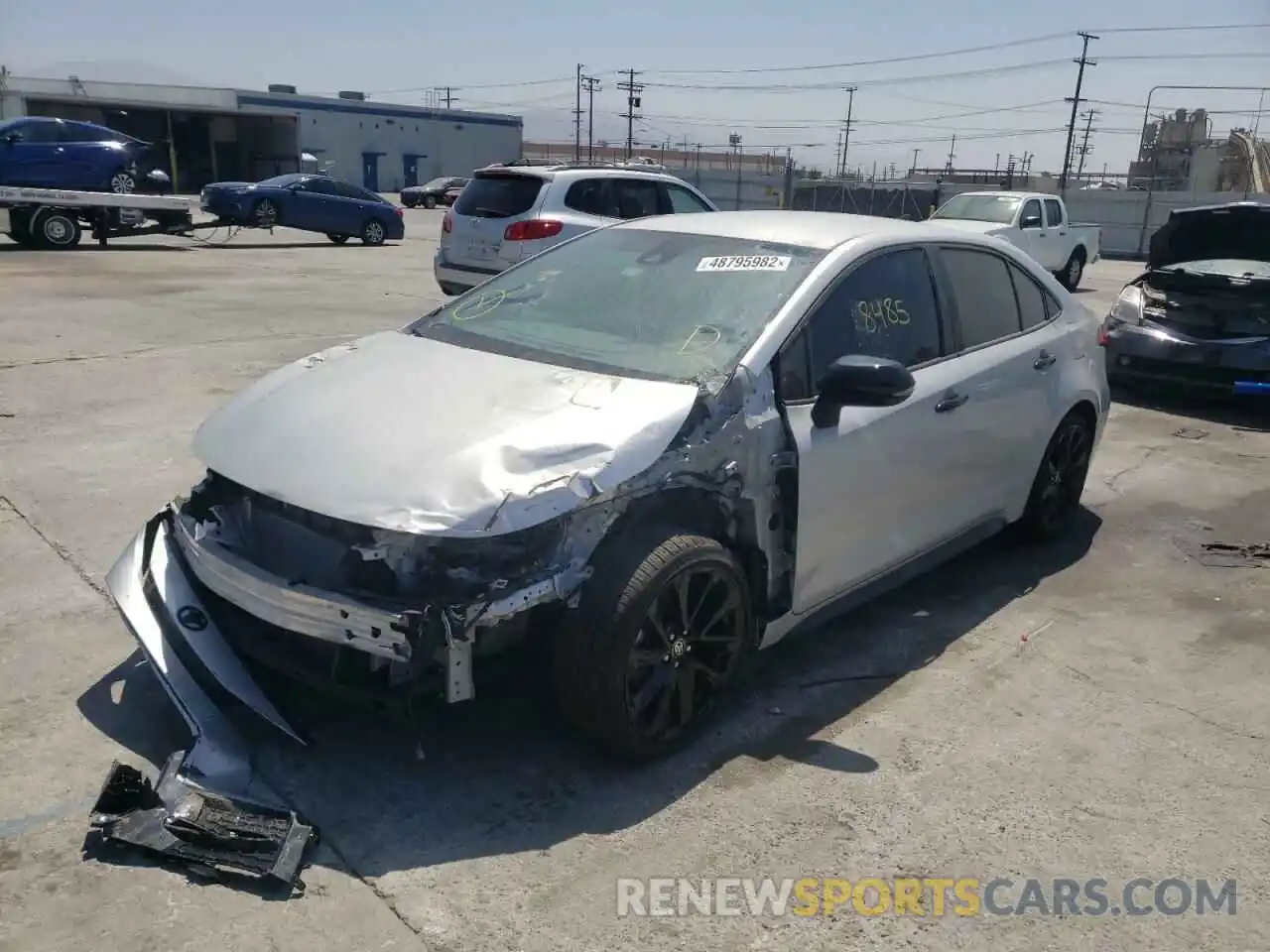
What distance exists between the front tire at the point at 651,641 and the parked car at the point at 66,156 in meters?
21.1

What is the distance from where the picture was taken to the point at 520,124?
6550 centimetres

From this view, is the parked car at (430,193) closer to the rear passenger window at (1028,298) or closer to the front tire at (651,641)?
the rear passenger window at (1028,298)

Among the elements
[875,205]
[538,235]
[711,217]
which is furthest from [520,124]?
[711,217]

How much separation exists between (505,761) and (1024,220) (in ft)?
55.8

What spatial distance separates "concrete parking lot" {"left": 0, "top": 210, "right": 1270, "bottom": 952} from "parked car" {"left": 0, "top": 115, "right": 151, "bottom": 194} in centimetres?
1741

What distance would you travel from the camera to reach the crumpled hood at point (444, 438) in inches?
116

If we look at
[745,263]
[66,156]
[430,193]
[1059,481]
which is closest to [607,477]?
[745,263]

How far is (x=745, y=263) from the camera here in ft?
13.5

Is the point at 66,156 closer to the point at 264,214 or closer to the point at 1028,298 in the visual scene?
the point at 264,214

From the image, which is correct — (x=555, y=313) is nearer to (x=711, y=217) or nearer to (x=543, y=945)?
(x=711, y=217)

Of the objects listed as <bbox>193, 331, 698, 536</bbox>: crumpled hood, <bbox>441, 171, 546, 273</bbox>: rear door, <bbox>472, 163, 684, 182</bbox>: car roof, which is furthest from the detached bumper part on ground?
<bbox>472, 163, 684, 182</bbox>: car roof

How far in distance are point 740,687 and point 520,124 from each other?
66.0 meters

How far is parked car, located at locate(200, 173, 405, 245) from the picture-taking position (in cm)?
2277

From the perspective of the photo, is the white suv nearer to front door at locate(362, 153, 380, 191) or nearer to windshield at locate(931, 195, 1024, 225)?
windshield at locate(931, 195, 1024, 225)
